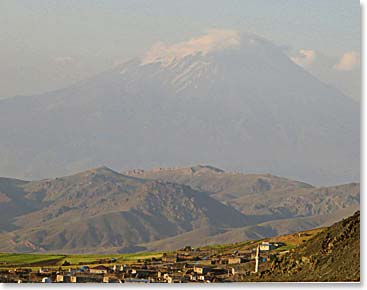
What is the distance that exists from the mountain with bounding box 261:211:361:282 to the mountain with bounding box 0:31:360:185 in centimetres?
3578

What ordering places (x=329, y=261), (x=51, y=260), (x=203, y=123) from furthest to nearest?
(x=203, y=123) < (x=51, y=260) < (x=329, y=261)

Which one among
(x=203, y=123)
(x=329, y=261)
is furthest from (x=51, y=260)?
(x=203, y=123)

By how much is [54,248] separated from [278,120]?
3469 inches

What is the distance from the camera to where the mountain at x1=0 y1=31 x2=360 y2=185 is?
238 feet

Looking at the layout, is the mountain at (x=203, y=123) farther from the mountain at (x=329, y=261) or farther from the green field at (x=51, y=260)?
the mountain at (x=329, y=261)

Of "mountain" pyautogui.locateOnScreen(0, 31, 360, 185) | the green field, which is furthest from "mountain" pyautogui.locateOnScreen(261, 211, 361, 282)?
"mountain" pyautogui.locateOnScreen(0, 31, 360, 185)

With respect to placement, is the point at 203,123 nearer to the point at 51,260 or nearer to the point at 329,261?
the point at 51,260

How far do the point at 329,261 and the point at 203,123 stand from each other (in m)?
78.7

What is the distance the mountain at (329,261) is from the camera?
61.4 ft

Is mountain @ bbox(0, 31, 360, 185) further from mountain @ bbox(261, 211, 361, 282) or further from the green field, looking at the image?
mountain @ bbox(261, 211, 361, 282)

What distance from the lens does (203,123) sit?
98125mm

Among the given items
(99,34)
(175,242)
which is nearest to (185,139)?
(99,34)

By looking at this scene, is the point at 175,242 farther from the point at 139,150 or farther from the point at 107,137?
the point at 139,150

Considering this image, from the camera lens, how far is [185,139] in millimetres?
87750
